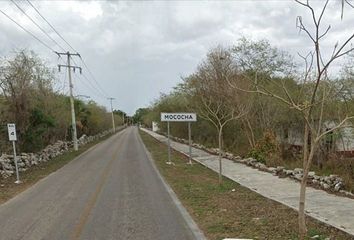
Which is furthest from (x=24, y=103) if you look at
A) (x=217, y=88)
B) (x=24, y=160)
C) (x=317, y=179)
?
(x=317, y=179)

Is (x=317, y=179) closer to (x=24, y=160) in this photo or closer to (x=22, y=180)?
(x=22, y=180)

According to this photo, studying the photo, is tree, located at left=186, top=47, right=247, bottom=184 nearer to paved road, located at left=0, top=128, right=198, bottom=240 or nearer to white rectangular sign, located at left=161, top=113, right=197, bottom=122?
white rectangular sign, located at left=161, top=113, right=197, bottom=122

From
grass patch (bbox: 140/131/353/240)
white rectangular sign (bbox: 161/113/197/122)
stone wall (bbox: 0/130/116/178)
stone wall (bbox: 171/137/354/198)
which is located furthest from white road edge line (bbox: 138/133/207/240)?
stone wall (bbox: 0/130/116/178)

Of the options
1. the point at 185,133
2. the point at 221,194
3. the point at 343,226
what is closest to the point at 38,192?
the point at 221,194

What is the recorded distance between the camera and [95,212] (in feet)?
37.7

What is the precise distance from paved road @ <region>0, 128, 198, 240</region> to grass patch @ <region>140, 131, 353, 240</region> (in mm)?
591

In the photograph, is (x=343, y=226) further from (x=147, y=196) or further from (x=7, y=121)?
(x=7, y=121)

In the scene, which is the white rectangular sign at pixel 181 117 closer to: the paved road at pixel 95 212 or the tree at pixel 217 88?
the tree at pixel 217 88

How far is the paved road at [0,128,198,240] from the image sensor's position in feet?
30.0

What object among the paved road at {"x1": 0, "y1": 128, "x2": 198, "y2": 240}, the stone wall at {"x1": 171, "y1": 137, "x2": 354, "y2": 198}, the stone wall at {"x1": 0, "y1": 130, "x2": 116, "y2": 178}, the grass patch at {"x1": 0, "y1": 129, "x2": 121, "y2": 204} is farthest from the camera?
the stone wall at {"x1": 0, "y1": 130, "x2": 116, "y2": 178}

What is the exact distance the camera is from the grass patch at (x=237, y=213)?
328 inches

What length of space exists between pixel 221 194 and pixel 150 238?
542 cm

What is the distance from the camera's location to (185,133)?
53000mm

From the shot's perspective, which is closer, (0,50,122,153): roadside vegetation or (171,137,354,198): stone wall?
(171,137,354,198): stone wall
